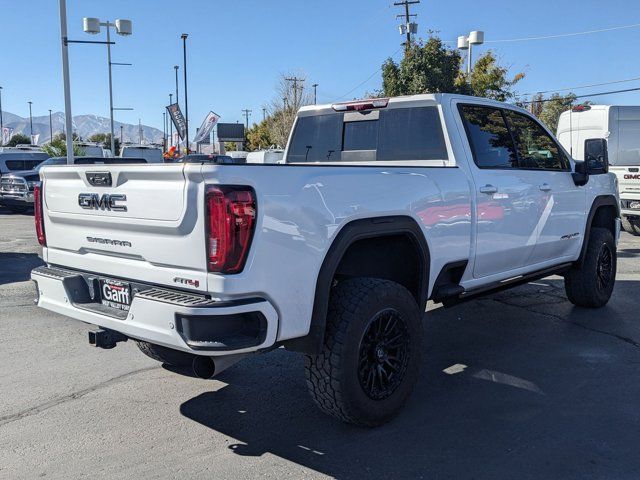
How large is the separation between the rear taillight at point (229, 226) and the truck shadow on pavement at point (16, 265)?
6543mm

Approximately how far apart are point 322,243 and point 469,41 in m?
23.0

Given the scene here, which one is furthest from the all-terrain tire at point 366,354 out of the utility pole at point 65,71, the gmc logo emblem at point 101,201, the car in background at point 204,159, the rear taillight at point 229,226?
the utility pole at point 65,71

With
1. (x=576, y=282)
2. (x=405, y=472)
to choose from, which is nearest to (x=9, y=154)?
(x=576, y=282)

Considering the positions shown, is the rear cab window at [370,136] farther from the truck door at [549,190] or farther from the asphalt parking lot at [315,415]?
the asphalt parking lot at [315,415]

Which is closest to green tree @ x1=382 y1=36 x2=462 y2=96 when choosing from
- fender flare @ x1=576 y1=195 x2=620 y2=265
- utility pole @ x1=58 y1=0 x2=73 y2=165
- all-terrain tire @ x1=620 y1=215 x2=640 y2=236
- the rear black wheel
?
all-terrain tire @ x1=620 y1=215 x2=640 y2=236

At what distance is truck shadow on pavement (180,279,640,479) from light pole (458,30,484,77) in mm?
19951

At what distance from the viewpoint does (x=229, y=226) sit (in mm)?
2875

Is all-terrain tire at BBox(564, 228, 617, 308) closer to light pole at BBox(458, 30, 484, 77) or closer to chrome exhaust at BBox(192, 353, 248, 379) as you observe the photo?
chrome exhaust at BBox(192, 353, 248, 379)

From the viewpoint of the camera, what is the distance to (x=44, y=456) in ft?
11.2

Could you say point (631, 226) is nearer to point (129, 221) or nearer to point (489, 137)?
point (489, 137)

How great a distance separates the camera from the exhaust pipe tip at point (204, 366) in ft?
10.7

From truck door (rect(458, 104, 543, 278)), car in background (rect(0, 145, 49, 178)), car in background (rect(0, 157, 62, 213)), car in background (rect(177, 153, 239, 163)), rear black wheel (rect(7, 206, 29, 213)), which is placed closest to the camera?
car in background (rect(177, 153, 239, 163))

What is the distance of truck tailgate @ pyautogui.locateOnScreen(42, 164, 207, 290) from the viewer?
2.97 m

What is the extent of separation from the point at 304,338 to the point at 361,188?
927 millimetres
